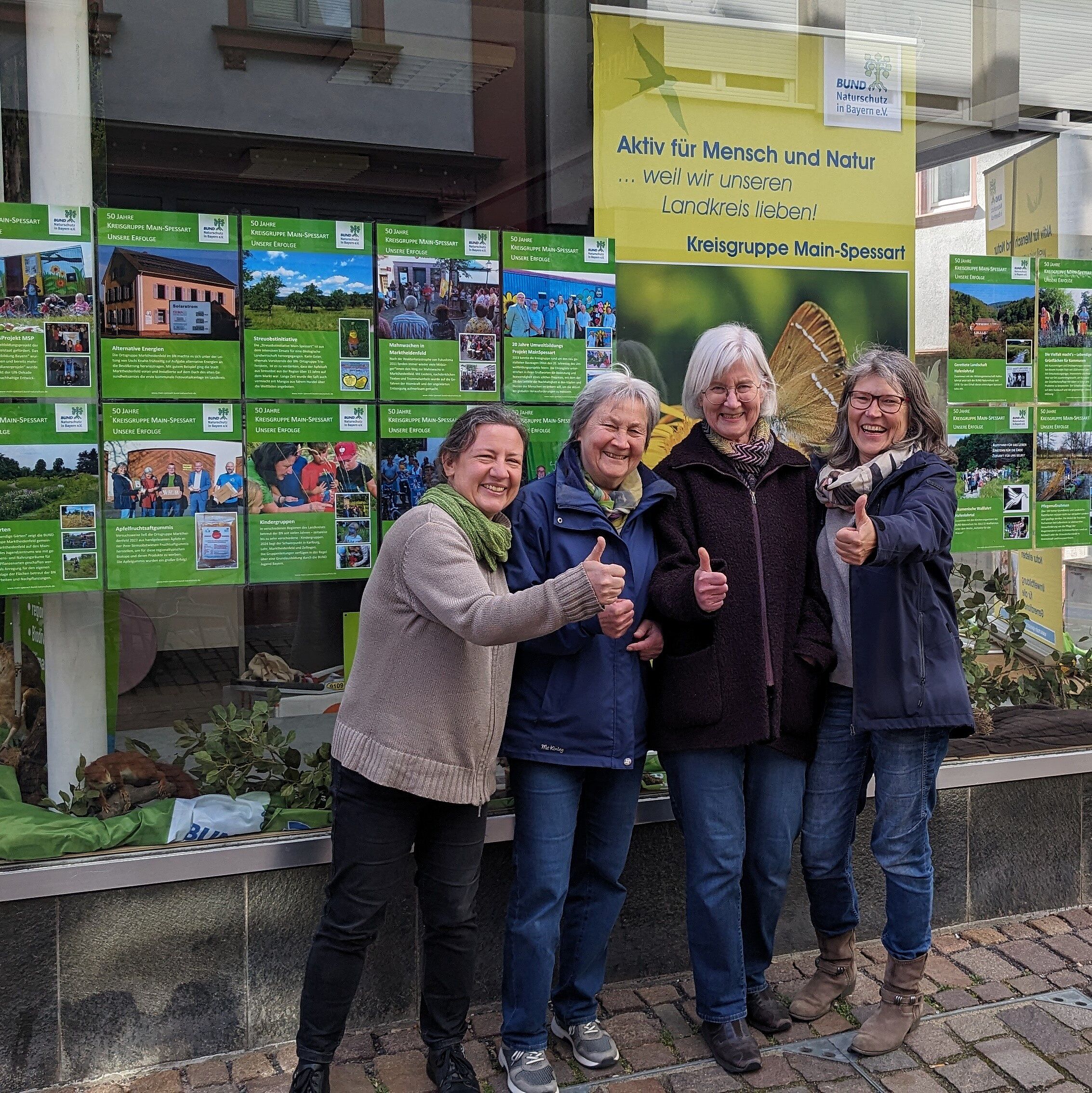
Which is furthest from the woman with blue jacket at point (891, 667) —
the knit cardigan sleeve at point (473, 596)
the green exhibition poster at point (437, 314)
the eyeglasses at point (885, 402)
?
the green exhibition poster at point (437, 314)

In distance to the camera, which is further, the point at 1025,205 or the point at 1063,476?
the point at 1063,476

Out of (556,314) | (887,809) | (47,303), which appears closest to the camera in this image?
(887,809)

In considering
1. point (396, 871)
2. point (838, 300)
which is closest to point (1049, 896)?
point (838, 300)

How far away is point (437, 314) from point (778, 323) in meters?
1.33

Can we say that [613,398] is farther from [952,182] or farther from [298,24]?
[952,182]

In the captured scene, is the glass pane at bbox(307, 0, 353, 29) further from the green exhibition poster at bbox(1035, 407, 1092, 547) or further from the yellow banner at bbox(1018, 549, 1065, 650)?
the yellow banner at bbox(1018, 549, 1065, 650)

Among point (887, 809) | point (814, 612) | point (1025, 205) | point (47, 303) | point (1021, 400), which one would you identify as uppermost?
point (1025, 205)

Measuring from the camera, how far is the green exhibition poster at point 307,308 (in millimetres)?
3953

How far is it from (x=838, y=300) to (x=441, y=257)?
1569 millimetres

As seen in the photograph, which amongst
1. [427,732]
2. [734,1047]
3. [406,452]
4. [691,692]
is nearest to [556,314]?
[406,452]

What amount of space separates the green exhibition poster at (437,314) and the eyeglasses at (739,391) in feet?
3.39

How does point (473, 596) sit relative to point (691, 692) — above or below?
above

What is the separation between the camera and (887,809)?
11.8 feet

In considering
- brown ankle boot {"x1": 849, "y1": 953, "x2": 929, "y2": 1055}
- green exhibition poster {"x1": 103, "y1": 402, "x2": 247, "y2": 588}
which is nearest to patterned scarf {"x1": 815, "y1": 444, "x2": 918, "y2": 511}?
brown ankle boot {"x1": 849, "y1": 953, "x2": 929, "y2": 1055}
